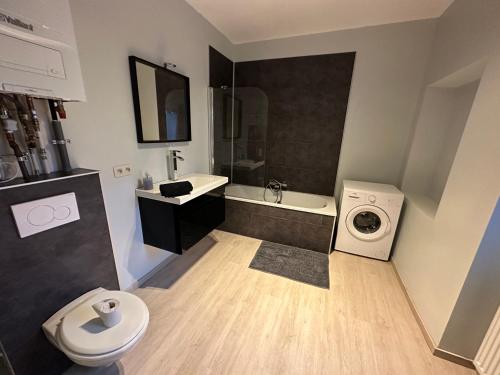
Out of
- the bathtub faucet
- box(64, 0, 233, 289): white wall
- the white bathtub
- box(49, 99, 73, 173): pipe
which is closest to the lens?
box(49, 99, 73, 173): pipe

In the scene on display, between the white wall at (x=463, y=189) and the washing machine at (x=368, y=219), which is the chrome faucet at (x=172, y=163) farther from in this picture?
the white wall at (x=463, y=189)

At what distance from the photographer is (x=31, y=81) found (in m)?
0.88

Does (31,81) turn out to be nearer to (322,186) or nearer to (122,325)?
(122,325)

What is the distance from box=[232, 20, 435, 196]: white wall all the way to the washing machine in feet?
1.20

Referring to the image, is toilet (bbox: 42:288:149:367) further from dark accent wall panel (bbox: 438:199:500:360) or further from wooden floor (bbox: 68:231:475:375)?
dark accent wall panel (bbox: 438:199:500:360)

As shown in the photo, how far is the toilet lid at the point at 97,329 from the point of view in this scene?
0.97 meters

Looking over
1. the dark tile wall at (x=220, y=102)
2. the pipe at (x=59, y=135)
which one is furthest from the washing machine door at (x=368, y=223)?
the pipe at (x=59, y=135)

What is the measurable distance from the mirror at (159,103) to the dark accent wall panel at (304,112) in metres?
1.20

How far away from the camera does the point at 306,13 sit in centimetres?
217

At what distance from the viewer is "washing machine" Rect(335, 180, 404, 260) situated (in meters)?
2.25

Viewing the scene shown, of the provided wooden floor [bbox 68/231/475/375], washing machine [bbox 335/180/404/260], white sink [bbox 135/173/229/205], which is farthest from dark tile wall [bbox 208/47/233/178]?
washing machine [bbox 335/180/404/260]

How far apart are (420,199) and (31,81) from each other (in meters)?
3.19

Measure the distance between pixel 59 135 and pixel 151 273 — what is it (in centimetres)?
148

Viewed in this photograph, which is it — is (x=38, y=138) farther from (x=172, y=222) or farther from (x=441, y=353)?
(x=441, y=353)
